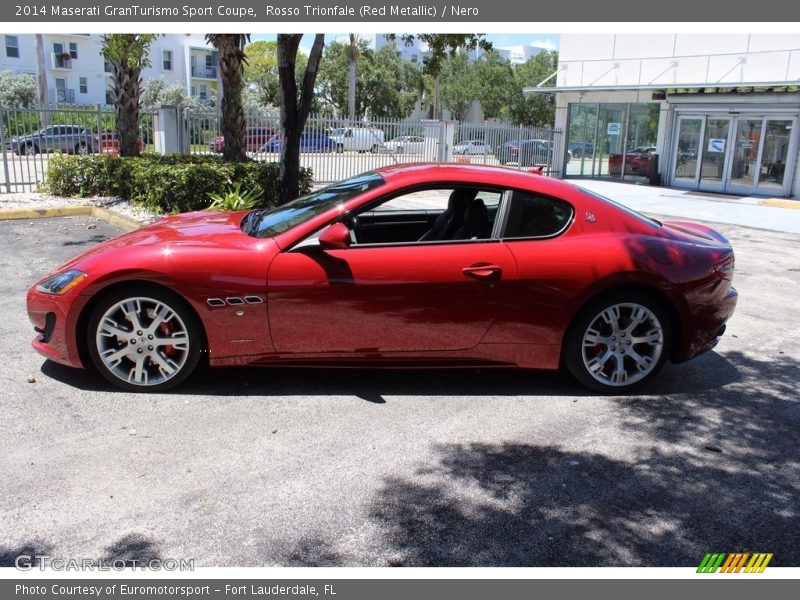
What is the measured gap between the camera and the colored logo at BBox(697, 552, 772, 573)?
3.07 m

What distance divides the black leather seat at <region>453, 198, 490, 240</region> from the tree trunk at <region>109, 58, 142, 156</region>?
472 inches

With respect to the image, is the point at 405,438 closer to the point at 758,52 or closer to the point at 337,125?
the point at 337,125

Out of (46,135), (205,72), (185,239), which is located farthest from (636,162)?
(205,72)

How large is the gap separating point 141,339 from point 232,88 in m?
10.7

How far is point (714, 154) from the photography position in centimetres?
2350

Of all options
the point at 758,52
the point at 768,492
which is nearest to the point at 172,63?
the point at 758,52

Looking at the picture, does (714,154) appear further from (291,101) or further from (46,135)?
(46,135)

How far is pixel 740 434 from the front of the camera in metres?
4.43

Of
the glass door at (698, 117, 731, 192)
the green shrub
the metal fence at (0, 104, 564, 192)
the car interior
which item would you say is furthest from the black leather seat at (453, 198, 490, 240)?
the glass door at (698, 117, 731, 192)

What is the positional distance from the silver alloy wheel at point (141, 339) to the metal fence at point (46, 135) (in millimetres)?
11686

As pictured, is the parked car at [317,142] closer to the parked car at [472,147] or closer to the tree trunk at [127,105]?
the tree trunk at [127,105]

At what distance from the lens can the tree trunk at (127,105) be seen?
14766mm

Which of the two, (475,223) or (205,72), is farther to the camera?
(205,72)

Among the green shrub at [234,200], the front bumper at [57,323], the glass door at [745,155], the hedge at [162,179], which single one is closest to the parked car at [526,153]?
the glass door at [745,155]
